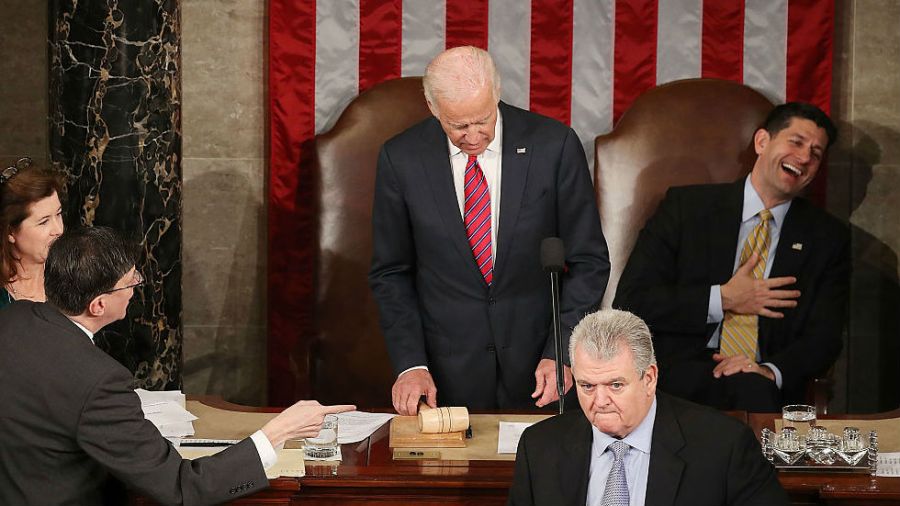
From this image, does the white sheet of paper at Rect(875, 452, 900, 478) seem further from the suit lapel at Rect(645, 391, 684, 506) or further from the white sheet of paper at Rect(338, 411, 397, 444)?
the white sheet of paper at Rect(338, 411, 397, 444)

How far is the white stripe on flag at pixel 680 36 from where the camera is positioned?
5953 millimetres

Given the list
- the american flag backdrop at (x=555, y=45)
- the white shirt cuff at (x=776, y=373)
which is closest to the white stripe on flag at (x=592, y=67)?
the american flag backdrop at (x=555, y=45)

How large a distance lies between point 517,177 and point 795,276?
159cm

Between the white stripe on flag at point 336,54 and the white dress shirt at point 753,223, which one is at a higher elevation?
the white stripe on flag at point 336,54

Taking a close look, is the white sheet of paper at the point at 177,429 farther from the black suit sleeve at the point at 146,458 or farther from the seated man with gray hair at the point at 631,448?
the seated man with gray hair at the point at 631,448

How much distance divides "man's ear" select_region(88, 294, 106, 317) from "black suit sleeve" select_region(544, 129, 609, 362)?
5.18 ft

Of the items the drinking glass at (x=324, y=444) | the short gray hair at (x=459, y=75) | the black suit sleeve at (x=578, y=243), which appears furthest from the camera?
the black suit sleeve at (x=578, y=243)

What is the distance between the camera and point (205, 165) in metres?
6.11

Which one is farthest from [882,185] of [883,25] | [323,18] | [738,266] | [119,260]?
[119,260]

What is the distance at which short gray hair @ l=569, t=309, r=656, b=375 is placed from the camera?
121 inches

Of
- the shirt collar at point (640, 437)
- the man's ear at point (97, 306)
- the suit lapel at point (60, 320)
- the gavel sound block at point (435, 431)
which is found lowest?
the gavel sound block at point (435, 431)

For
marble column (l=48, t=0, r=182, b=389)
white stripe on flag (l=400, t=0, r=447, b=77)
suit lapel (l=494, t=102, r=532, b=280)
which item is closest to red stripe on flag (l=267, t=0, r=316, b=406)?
white stripe on flag (l=400, t=0, r=447, b=77)

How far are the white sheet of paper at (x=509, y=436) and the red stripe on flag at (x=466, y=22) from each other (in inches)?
99.2

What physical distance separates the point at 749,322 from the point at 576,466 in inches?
93.2
